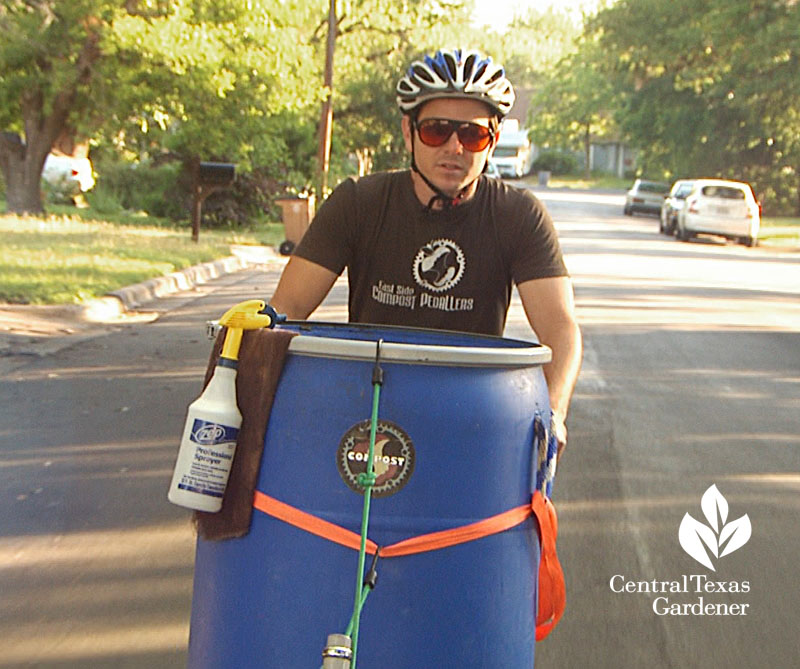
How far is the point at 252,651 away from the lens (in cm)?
264

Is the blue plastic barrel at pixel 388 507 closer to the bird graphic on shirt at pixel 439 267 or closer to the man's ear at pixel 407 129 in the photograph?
the bird graphic on shirt at pixel 439 267

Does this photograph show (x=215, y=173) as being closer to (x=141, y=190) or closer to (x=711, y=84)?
(x=141, y=190)

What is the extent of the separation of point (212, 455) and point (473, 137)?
5.09 ft

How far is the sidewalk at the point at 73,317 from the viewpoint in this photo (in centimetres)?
1072

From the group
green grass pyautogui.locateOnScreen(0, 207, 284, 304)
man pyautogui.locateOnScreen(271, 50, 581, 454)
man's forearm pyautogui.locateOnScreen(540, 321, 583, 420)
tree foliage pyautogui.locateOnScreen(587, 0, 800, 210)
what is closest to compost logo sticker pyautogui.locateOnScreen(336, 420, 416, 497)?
man's forearm pyautogui.locateOnScreen(540, 321, 583, 420)

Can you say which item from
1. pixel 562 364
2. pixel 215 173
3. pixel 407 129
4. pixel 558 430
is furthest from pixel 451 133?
pixel 215 173

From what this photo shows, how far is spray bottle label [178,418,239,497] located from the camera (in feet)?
8.71

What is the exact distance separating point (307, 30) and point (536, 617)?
138 ft

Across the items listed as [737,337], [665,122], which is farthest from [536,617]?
[665,122]

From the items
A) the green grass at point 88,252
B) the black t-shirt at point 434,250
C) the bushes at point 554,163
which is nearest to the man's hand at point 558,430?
the black t-shirt at point 434,250

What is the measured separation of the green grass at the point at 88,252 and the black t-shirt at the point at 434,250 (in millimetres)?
9504

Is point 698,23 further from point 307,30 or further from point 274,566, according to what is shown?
point 274,566

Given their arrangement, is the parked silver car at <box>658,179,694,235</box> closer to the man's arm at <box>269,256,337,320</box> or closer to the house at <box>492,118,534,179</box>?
the man's arm at <box>269,256,337,320</box>

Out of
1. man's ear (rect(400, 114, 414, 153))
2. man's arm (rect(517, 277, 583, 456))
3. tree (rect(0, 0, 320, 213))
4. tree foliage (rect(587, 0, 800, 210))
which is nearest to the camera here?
man's arm (rect(517, 277, 583, 456))
